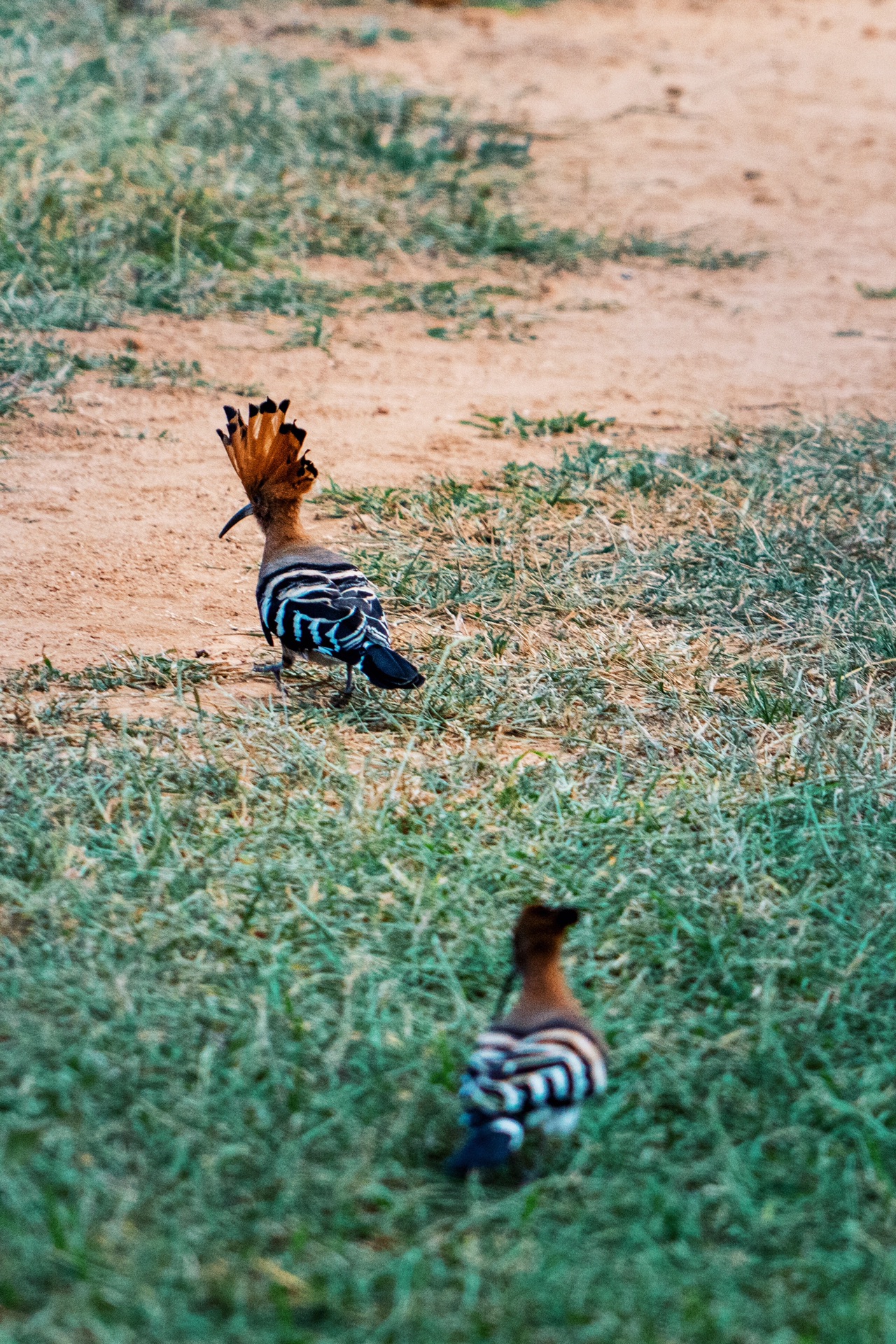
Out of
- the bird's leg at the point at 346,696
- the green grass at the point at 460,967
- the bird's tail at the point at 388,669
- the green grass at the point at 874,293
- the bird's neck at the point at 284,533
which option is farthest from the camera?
the green grass at the point at 874,293

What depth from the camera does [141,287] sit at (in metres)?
6.44

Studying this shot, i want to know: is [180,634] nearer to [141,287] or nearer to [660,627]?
[660,627]

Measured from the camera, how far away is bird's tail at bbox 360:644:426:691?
136 inches

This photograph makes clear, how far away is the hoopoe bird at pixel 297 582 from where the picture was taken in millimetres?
3486

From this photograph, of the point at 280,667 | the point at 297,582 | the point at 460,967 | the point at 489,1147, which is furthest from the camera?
the point at 280,667

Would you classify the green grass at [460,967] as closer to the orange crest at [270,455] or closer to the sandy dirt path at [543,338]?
the orange crest at [270,455]

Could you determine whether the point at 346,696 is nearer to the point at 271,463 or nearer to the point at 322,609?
the point at 322,609

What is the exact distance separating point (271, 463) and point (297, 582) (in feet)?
1.54

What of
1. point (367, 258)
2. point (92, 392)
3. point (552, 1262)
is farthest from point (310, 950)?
point (367, 258)

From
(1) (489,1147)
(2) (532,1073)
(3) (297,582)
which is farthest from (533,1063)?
(3) (297,582)

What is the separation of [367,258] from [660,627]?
3.77 meters

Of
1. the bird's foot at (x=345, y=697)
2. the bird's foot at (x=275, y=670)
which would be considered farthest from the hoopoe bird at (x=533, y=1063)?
the bird's foot at (x=275, y=670)

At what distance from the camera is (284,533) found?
3916 millimetres

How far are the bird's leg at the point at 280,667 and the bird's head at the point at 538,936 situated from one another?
1.48 meters
